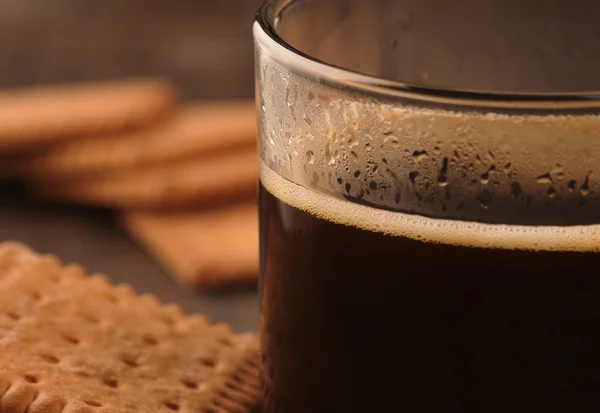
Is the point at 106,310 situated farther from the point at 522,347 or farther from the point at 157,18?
the point at 157,18

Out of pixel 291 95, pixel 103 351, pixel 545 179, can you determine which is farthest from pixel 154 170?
pixel 545 179

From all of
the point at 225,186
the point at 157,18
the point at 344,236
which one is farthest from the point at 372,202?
the point at 157,18

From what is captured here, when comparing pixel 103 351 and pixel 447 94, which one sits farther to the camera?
pixel 103 351

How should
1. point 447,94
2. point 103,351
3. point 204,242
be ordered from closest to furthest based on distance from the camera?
point 447,94
point 103,351
point 204,242

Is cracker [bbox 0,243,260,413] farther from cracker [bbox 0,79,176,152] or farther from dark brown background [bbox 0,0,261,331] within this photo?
cracker [bbox 0,79,176,152]

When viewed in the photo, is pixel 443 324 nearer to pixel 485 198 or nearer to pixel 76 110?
pixel 485 198

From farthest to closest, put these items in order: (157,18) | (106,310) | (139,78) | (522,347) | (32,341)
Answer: (157,18) < (139,78) < (106,310) < (32,341) < (522,347)
